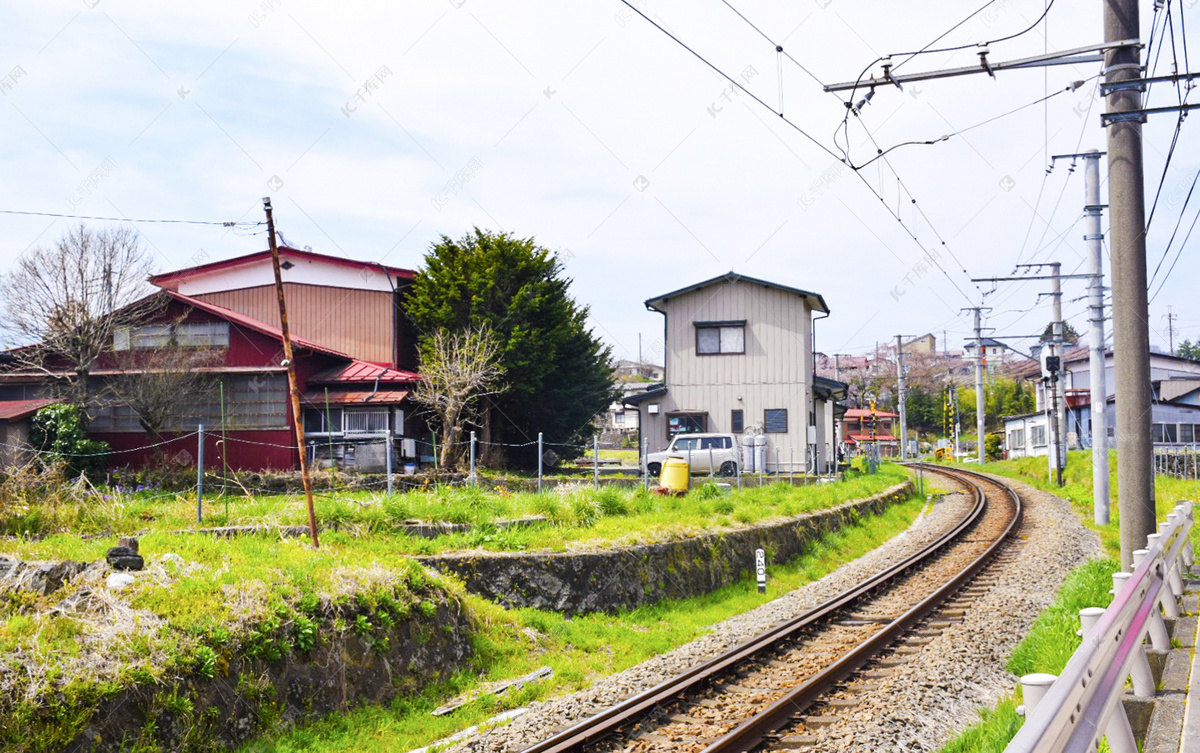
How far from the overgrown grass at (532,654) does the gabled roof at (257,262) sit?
58.8 feet

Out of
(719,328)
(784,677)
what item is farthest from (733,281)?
(784,677)

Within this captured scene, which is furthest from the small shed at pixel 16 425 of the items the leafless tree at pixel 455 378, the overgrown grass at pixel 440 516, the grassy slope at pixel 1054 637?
the grassy slope at pixel 1054 637

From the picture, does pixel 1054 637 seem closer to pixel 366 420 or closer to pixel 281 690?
pixel 281 690

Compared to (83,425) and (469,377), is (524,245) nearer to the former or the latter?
(469,377)

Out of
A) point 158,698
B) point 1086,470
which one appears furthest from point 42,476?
point 1086,470

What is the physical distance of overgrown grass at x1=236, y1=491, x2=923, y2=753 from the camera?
862cm

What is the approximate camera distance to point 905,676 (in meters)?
9.29

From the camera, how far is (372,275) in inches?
1201

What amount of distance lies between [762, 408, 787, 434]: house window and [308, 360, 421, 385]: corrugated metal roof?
11568 mm

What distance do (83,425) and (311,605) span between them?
18.8 m

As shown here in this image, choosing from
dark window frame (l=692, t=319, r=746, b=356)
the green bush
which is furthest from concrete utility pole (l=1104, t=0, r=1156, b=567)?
dark window frame (l=692, t=319, r=746, b=356)

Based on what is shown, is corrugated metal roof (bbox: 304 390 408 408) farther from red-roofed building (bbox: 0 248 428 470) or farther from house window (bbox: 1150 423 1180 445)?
house window (bbox: 1150 423 1180 445)

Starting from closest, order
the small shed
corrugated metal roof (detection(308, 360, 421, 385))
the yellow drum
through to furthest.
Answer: the small shed → the yellow drum → corrugated metal roof (detection(308, 360, 421, 385))

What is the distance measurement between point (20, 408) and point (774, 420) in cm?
2158
